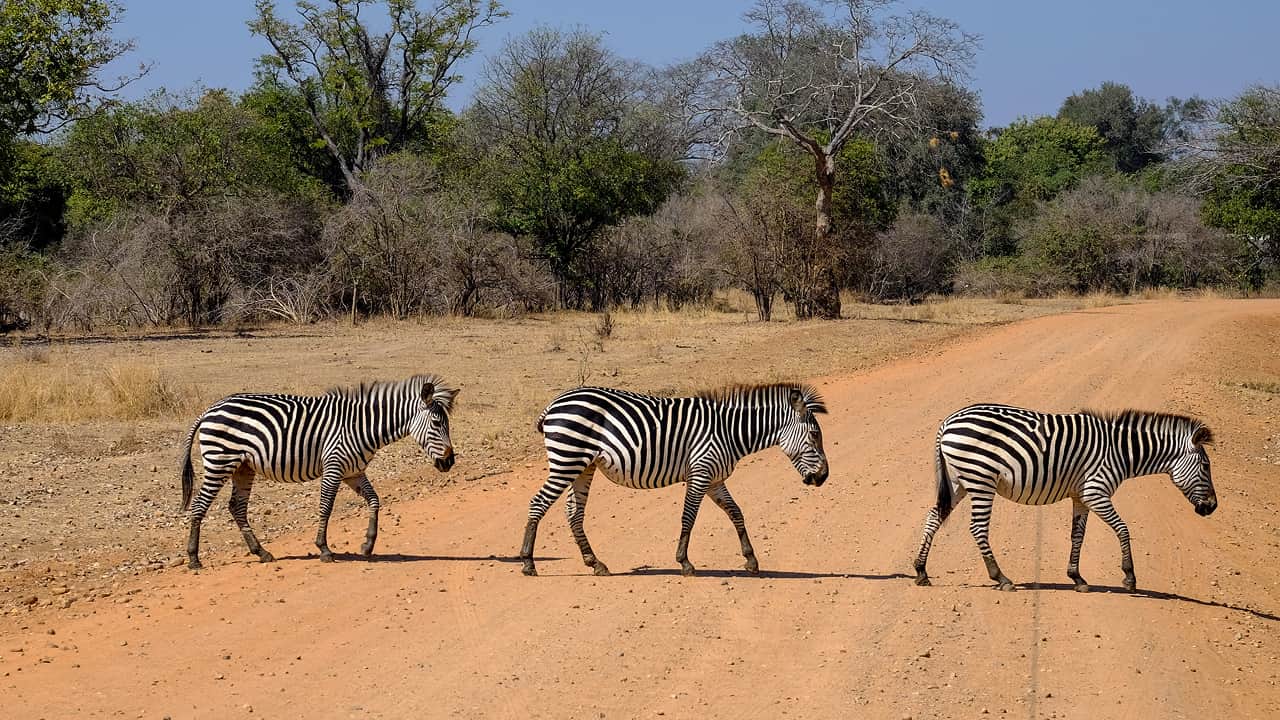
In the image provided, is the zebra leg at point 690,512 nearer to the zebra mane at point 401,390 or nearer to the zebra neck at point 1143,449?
the zebra mane at point 401,390

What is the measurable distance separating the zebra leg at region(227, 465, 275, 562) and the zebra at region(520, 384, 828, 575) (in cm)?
204

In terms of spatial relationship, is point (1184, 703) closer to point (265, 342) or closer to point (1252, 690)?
point (1252, 690)

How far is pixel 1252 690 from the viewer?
7113 mm

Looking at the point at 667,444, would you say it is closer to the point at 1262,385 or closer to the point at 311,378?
the point at 311,378

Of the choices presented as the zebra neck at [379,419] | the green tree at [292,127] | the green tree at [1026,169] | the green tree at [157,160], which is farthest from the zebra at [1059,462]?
the green tree at [1026,169]

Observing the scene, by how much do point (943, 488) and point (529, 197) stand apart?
29.4 m

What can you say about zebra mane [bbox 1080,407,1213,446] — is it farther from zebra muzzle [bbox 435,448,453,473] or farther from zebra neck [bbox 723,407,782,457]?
zebra muzzle [bbox 435,448,453,473]

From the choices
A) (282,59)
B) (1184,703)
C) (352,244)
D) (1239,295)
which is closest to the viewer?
(1184,703)

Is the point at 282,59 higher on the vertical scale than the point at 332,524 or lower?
higher

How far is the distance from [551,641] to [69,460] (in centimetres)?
742

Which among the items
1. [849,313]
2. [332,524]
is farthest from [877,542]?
[849,313]

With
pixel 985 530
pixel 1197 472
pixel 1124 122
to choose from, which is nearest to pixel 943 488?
pixel 985 530

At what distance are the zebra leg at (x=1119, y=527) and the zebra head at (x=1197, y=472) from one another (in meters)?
0.59

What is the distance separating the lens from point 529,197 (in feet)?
122
